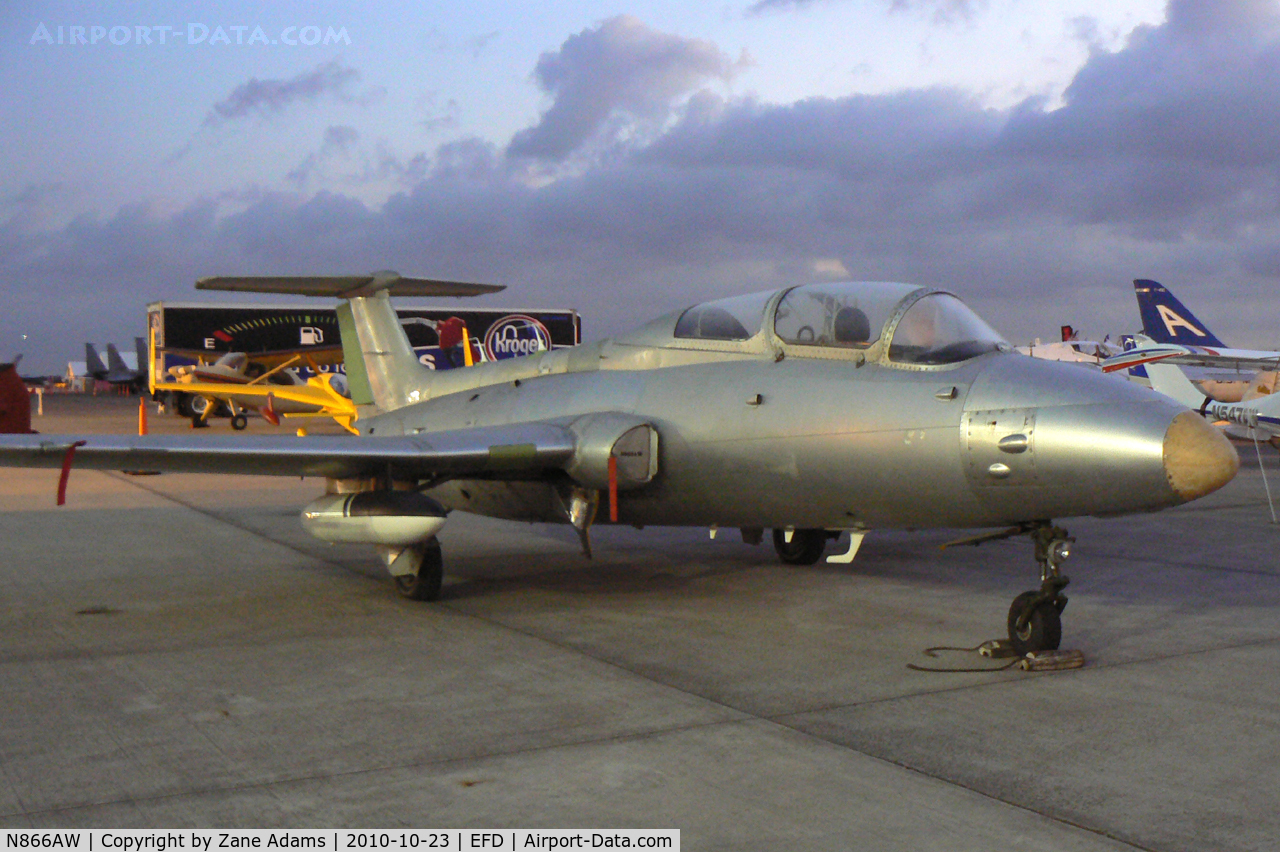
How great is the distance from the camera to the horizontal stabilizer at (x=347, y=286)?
37.8ft

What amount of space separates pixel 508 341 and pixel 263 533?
94.5ft

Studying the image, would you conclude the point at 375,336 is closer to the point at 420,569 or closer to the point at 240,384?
the point at 420,569

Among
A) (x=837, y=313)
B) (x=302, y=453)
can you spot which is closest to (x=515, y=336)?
(x=302, y=453)

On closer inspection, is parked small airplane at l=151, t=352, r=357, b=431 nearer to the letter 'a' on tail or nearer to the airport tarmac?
the letter 'a' on tail

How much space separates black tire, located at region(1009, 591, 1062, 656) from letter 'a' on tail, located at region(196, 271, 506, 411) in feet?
23.6

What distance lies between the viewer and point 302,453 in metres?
8.34

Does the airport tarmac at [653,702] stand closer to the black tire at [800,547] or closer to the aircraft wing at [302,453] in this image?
the black tire at [800,547]

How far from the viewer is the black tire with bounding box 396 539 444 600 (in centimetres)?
905

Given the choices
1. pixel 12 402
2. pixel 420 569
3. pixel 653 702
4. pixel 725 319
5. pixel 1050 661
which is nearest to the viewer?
pixel 653 702

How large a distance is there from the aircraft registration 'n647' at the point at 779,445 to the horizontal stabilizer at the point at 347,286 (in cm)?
272

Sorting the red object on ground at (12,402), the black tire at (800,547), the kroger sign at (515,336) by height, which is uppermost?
the kroger sign at (515,336)

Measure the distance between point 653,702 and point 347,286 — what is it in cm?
806
